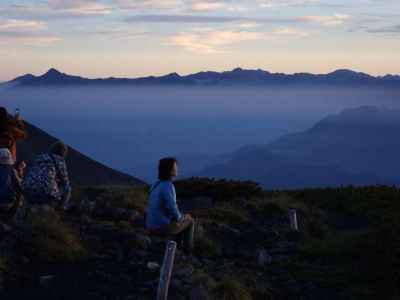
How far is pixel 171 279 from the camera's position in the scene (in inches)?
373

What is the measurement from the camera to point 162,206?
1021 cm

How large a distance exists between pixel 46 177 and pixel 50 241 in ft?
4.35

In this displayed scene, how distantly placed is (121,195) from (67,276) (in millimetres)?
5771

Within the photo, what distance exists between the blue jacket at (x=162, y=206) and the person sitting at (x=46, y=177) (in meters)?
1.56

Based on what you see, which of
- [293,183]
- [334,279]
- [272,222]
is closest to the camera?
[334,279]

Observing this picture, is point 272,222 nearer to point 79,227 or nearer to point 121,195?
point 121,195

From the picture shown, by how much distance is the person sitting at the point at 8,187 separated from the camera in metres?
10.7

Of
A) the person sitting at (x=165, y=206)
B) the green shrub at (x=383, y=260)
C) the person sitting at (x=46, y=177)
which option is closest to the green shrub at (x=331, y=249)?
the green shrub at (x=383, y=260)

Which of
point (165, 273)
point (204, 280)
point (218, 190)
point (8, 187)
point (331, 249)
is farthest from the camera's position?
point (218, 190)

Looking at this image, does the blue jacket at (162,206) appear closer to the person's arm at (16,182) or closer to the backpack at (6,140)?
the person's arm at (16,182)

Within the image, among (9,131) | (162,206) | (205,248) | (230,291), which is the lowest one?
(205,248)

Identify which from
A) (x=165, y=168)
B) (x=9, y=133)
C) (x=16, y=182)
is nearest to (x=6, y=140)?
(x=9, y=133)

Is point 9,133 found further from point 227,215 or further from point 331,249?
point 227,215

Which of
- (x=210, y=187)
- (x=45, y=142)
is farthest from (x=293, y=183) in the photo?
(x=210, y=187)
